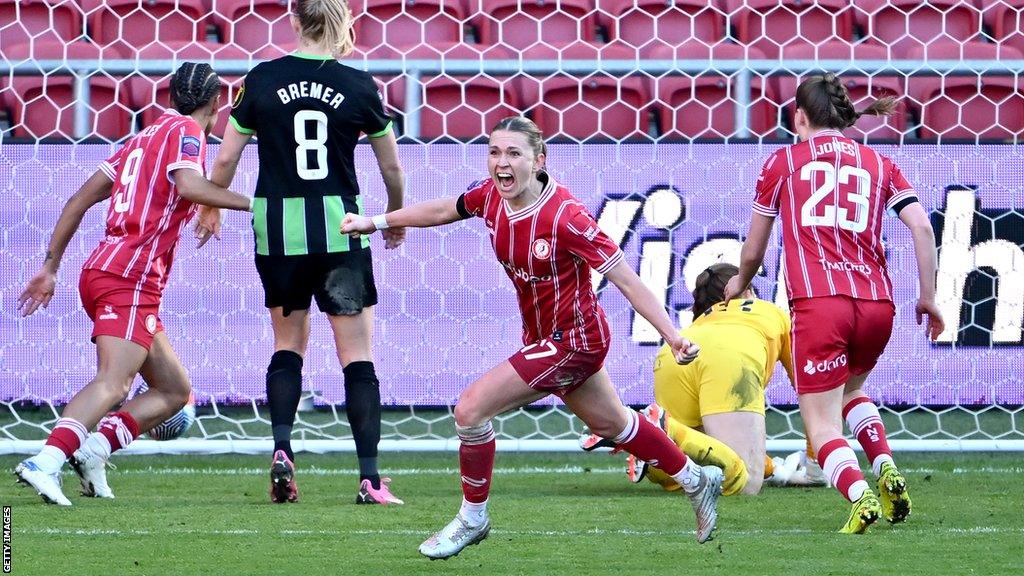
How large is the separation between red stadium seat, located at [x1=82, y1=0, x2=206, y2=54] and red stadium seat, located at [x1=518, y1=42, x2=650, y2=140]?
1.95m

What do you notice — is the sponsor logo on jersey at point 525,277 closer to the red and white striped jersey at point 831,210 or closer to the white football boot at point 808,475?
the red and white striped jersey at point 831,210

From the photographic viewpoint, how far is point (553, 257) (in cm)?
434

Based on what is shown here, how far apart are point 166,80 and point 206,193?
2.97 meters

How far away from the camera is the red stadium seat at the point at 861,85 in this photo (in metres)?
8.12

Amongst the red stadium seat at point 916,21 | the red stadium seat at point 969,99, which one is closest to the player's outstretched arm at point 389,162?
the red stadium seat at point 969,99

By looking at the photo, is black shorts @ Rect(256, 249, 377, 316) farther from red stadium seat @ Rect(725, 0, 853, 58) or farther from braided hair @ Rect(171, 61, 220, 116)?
red stadium seat @ Rect(725, 0, 853, 58)

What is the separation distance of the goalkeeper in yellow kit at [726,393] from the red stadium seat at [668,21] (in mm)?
2754

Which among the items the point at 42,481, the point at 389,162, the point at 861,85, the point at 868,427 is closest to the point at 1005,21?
the point at 861,85

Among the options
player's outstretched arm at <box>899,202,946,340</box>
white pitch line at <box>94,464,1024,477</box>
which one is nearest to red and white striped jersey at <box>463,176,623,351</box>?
player's outstretched arm at <box>899,202,946,340</box>

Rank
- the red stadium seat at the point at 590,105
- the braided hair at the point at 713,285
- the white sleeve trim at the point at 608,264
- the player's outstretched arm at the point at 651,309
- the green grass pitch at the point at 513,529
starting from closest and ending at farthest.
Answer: the green grass pitch at the point at 513,529 < the player's outstretched arm at the point at 651,309 < the white sleeve trim at the point at 608,264 < the braided hair at the point at 713,285 < the red stadium seat at the point at 590,105

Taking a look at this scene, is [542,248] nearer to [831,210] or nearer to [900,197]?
[831,210]

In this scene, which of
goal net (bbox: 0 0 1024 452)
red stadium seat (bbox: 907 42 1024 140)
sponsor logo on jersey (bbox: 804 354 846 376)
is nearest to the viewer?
sponsor logo on jersey (bbox: 804 354 846 376)

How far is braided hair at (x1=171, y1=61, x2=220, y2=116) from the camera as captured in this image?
564 cm

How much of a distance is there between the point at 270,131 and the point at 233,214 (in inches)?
82.8
